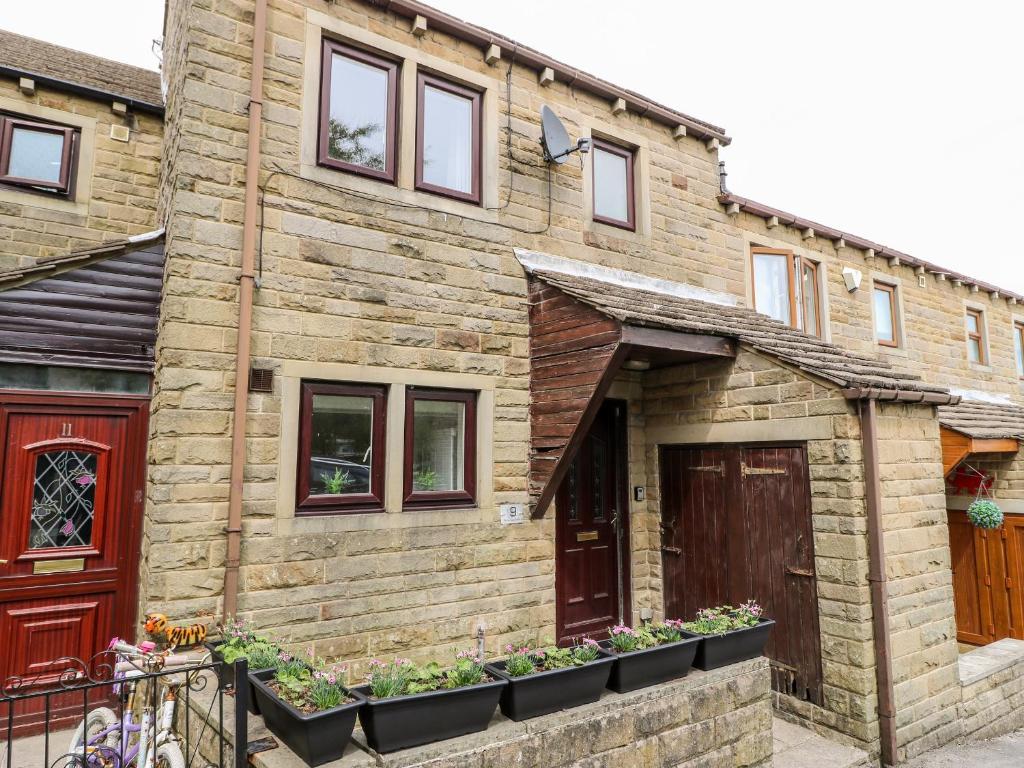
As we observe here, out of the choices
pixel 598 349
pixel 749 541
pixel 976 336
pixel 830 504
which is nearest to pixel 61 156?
pixel 598 349

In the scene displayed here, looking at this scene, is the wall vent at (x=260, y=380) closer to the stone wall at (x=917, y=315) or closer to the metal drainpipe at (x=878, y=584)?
the metal drainpipe at (x=878, y=584)

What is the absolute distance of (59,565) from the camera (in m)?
4.88

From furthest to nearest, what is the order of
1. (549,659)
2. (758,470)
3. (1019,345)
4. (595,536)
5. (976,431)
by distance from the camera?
(1019,345), (976,431), (595,536), (758,470), (549,659)

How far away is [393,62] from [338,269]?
2.17 metres

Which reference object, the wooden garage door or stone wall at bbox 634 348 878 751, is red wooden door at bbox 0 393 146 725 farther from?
stone wall at bbox 634 348 878 751

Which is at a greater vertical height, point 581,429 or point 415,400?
point 415,400

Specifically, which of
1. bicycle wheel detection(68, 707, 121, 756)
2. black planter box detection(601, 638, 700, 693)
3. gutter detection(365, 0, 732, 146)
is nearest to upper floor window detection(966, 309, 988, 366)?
gutter detection(365, 0, 732, 146)

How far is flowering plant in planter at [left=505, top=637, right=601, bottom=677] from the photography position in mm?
3424

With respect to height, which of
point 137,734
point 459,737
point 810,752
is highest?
point 459,737

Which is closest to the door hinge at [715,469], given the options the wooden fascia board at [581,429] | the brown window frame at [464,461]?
the wooden fascia board at [581,429]

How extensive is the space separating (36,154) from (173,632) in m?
5.07

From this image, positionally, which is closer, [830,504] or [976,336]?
[830,504]

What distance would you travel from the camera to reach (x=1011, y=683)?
647cm

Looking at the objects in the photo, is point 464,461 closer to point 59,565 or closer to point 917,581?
point 59,565
